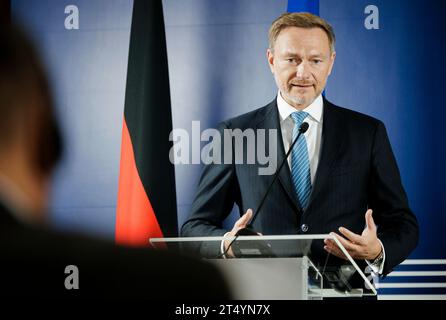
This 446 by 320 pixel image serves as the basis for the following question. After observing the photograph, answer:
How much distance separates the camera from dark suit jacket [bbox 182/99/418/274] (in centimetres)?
421

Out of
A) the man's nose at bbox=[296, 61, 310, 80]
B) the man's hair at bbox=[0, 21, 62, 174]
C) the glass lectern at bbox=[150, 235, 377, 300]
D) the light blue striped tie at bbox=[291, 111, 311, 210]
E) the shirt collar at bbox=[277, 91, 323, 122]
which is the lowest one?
the glass lectern at bbox=[150, 235, 377, 300]

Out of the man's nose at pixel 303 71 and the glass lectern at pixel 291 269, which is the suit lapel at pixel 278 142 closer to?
the man's nose at pixel 303 71

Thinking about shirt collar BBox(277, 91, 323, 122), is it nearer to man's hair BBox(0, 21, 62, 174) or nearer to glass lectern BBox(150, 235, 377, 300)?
glass lectern BBox(150, 235, 377, 300)

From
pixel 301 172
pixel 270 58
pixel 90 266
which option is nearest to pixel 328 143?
pixel 301 172

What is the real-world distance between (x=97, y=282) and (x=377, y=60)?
14.7 feet

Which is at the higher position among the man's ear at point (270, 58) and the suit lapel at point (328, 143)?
the man's ear at point (270, 58)

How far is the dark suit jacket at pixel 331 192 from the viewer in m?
4.21

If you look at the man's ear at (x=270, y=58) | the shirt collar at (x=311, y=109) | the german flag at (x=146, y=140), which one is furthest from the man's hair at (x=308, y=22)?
the german flag at (x=146, y=140)

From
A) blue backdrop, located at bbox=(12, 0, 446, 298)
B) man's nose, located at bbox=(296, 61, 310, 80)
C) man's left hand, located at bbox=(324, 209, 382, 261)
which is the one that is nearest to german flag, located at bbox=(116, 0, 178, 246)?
blue backdrop, located at bbox=(12, 0, 446, 298)

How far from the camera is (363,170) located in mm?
4336

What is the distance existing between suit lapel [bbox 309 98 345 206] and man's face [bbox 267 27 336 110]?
14 cm

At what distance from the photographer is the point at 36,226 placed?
0.55m

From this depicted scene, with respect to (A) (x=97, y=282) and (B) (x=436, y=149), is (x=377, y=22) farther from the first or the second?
(A) (x=97, y=282)

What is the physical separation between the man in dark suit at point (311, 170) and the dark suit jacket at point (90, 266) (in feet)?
10.9
